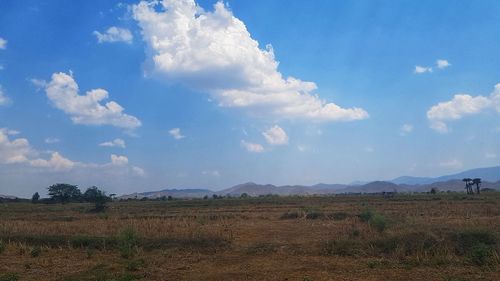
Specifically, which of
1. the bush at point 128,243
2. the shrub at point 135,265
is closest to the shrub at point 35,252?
the bush at point 128,243

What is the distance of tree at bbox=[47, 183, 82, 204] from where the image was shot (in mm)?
96000

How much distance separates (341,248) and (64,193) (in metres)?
91.6

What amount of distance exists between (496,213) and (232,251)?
21114 millimetres

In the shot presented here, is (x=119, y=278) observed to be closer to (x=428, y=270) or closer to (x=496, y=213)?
(x=428, y=270)

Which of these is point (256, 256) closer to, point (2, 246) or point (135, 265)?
point (135, 265)

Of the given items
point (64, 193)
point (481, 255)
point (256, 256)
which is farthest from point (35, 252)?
point (64, 193)

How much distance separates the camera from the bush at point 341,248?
16.1m

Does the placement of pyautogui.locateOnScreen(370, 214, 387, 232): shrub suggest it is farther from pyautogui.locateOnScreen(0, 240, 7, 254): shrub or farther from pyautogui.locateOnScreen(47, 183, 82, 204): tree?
pyautogui.locateOnScreen(47, 183, 82, 204): tree

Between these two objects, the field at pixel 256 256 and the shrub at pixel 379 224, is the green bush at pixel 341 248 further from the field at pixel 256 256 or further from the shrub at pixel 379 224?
the shrub at pixel 379 224

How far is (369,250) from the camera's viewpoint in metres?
15.9

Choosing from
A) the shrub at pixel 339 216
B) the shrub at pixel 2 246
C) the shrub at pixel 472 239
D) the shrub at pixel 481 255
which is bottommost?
the shrub at pixel 481 255

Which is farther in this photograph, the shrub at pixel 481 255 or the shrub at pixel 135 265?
the shrub at pixel 135 265

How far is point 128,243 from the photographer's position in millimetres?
18266

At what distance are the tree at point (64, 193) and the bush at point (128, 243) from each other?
3201 inches
